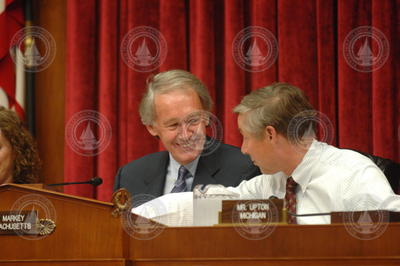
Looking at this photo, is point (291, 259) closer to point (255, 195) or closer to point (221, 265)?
point (221, 265)

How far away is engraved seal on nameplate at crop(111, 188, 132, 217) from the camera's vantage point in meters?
1.73

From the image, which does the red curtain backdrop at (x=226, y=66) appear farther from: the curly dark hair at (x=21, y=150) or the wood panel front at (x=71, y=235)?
the wood panel front at (x=71, y=235)

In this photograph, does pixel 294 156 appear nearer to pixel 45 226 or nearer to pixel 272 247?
pixel 272 247

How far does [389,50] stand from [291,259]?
72.1 inches

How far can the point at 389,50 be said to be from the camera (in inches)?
127

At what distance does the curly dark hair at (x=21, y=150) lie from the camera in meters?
2.78

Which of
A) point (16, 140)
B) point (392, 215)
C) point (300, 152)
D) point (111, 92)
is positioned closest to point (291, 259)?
point (392, 215)

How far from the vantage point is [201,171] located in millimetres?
2730

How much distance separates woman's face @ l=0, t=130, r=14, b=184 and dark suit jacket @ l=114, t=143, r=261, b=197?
1.45ft

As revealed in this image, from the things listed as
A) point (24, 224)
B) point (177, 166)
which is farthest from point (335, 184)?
point (24, 224)

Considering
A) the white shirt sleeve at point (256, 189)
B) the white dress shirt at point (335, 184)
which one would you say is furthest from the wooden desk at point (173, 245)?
the white shirt sleeve at point (256, 189)

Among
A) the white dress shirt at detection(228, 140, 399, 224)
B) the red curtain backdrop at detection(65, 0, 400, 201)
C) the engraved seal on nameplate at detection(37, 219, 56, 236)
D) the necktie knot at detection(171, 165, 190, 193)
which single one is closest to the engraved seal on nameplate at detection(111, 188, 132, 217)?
the engraved seal on nameplate at detection(37, 219, 56, 236)

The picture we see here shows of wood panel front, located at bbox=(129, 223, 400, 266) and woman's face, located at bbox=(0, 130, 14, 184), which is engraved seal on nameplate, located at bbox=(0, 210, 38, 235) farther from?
woman's face, located at bbox=(0, 130, 14, 184)

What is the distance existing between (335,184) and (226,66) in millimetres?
1383
